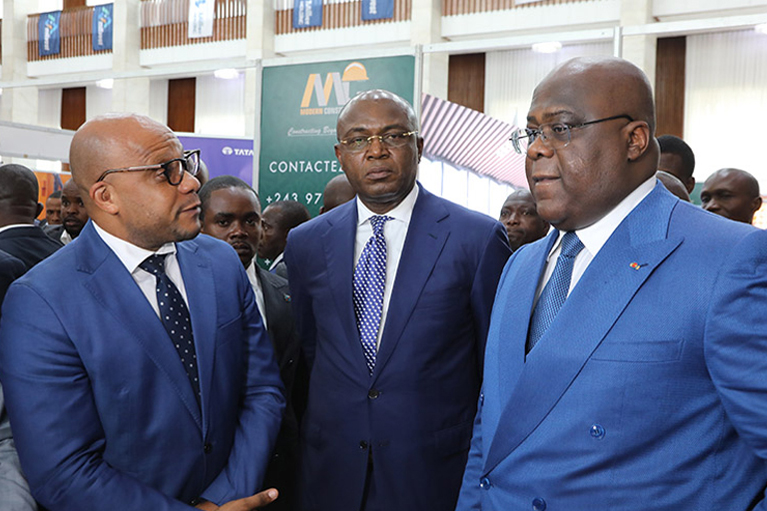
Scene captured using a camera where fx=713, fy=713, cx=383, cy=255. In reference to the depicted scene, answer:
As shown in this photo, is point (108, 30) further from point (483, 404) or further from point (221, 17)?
point (483, 404)

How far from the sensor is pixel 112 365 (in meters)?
1.71

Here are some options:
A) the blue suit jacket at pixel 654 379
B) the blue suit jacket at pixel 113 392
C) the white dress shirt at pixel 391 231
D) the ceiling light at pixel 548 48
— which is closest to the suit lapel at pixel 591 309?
the blue suit jacket at pixel 654 379

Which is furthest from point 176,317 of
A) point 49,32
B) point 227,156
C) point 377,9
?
point 49,32

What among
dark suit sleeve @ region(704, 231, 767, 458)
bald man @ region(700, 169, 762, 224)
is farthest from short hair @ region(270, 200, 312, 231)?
dark suit sleeve @ region(704, 231, 767, 458)

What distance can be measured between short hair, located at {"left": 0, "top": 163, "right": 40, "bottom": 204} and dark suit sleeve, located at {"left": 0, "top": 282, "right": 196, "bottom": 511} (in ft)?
8.05

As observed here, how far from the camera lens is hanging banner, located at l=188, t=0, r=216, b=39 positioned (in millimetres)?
16281

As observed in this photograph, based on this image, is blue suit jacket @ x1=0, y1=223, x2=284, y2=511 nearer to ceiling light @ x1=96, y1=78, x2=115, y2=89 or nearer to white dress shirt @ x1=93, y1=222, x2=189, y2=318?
white dress shirt @ x1=93, y1=222, x2=189, y2=318

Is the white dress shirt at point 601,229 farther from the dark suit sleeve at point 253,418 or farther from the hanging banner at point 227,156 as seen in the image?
the hanging banner at point 227,156

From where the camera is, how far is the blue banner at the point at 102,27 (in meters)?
17.5

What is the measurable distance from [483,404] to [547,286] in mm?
317

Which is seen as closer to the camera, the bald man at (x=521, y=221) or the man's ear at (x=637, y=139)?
the man's ear at (x=637, y=139)

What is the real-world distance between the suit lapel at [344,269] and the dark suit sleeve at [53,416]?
0.78 metres

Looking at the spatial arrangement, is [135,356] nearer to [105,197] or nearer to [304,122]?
[105,197]

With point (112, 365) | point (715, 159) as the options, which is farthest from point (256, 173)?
point (715, 159)
